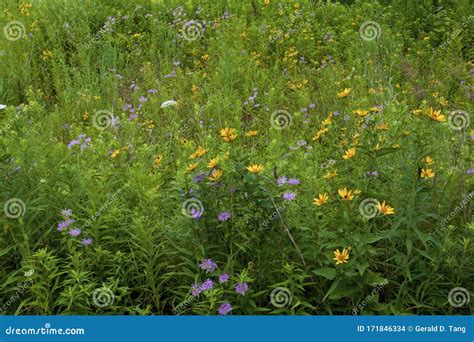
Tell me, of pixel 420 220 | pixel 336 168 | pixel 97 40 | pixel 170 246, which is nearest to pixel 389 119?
pixel 336 168

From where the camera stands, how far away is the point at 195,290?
2895 mm

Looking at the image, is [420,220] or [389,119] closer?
[420,220]

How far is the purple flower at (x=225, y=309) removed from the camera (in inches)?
110

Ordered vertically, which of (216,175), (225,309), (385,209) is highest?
(216,175)

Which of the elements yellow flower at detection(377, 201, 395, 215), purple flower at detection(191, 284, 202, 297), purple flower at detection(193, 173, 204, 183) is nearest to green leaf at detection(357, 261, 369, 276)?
yellow flower at detection(377, 201, 395, 215)

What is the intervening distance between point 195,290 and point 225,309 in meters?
0.17

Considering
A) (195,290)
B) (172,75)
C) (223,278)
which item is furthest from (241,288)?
(172,75)

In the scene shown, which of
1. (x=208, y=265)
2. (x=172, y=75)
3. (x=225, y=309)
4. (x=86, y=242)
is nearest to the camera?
(x=225, y=309)

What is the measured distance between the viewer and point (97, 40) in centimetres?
702

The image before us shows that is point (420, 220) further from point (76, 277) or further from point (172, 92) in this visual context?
point (172, 92)

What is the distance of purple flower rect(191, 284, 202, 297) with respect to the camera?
2.88 metres

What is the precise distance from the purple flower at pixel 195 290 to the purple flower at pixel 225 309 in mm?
124

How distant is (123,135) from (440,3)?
4343 mm

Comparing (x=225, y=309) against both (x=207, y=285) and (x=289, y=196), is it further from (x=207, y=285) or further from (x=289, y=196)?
(x=289, y=196)
